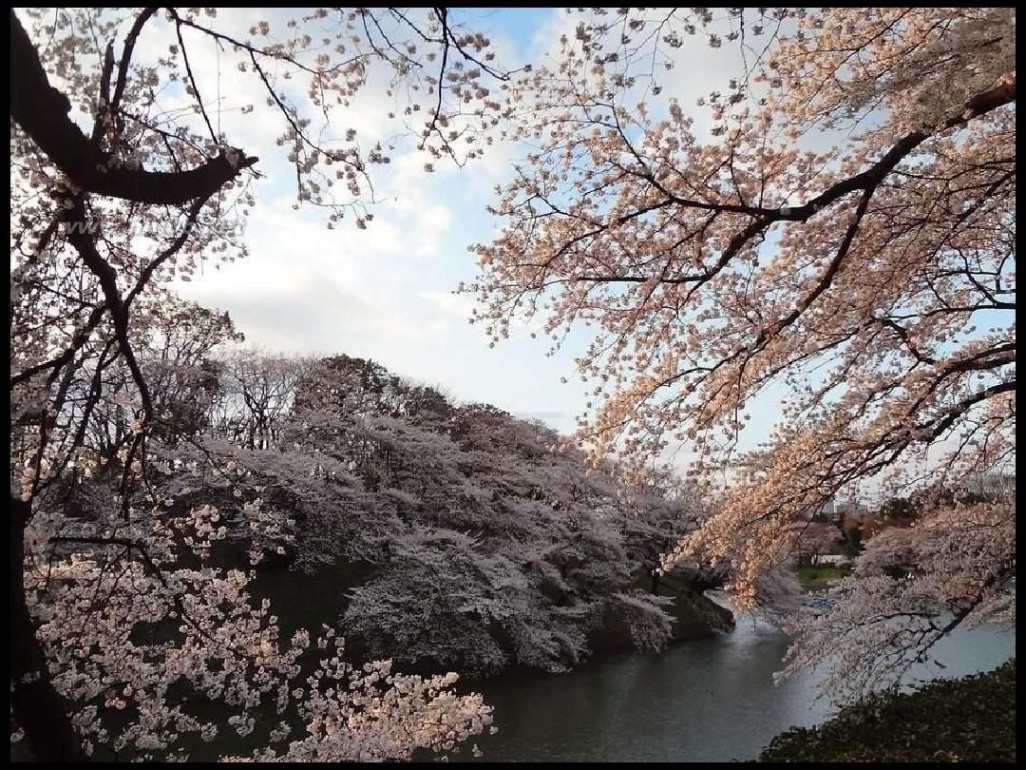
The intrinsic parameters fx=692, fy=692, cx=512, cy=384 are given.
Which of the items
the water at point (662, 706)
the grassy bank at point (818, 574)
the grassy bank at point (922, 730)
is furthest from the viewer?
the grassy bank at point (818, 574)

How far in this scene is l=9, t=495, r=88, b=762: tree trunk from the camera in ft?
8.66

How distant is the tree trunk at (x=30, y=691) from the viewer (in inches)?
104

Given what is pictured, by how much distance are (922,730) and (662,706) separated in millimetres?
5065

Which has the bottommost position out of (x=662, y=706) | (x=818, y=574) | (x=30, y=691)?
(x=662, y=706)

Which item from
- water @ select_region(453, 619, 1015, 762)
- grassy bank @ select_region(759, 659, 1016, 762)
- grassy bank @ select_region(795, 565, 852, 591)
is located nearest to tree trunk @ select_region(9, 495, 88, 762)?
grassy bank @ select_region(759, 659, 1016, 762)

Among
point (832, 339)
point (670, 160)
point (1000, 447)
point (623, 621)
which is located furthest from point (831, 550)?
point (670, 160)

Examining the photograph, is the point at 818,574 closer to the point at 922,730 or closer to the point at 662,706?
the point at 662,706

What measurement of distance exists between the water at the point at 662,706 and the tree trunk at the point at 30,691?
5819 millimetres

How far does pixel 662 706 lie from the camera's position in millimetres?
9914

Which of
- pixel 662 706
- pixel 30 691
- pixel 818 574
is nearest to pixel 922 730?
pixel 662 706

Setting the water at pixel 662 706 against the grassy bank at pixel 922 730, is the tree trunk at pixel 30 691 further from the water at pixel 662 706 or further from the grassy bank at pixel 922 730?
the water at pixel 662 706

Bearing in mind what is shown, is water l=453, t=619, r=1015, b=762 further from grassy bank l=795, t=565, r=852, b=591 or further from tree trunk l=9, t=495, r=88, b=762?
grassy bank l=795, t=565, r=852, b=591

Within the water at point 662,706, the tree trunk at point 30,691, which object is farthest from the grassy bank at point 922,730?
the tree trunk at point 30,691

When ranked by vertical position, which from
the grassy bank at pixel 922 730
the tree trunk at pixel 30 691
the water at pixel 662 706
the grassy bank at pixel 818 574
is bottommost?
the water at pixel 662 706
